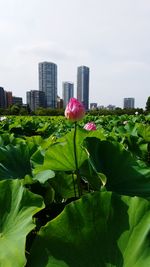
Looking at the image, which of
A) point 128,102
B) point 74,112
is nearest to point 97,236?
point 74,112

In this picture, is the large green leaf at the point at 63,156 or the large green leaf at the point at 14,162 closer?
the large green leaf at the point at 63,156

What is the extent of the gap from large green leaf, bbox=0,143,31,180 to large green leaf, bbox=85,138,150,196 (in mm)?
245

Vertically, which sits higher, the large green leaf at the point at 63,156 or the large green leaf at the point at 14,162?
the large green leaf at the point at 63,156

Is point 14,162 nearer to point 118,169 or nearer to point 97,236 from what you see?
point 118,169

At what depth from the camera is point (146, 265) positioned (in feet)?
1.65

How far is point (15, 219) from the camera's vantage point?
25.4 inches

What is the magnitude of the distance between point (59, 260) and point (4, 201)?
0.62 ft

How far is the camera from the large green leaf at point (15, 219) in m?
0.55

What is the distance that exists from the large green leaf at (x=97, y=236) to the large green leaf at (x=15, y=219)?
26 millimetres

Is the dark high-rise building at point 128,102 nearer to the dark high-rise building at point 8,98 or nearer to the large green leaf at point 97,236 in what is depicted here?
the dark high-rise building at point 8,98

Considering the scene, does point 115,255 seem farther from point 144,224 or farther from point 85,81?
point 85,81

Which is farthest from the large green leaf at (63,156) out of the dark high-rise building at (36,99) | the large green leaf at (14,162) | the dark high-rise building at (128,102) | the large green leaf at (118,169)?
the dark high-rise building at (128,102)

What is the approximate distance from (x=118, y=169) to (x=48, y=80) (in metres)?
78.9

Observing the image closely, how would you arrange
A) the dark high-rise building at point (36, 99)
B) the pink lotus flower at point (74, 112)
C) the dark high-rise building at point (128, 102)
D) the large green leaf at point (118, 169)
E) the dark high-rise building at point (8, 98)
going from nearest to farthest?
1. the large green leaf at point (118, 169)
2. the pink lotus flower at point (74, 112)
3. the dark high-rise building at point (36, 99)
4. the dark high-rise building at point (8, 98)
5. the dark high-rise building at point (128, 102)
